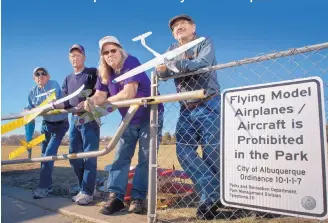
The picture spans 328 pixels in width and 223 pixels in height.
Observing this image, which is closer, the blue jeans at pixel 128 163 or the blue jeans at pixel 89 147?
the blue jeans at pixel 128 163

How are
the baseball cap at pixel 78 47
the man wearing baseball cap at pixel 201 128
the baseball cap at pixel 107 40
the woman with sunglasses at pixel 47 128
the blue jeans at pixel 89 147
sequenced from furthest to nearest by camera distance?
the woman with sunglasses at pixel 47 128, the baseball cap at pixel 78 47, the blue jeans at pixel 89 147, the baseball cap at pixel 107 40, the man wearing baseball cap at pixel 201 128

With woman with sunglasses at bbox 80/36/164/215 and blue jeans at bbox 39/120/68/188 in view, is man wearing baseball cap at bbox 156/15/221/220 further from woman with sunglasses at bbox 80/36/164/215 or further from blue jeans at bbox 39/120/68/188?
blue jeans at bbox 39/120/68/188

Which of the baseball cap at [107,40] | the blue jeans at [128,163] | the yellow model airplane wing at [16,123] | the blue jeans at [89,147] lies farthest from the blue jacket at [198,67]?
the yellow model airplane wing at [16,123]

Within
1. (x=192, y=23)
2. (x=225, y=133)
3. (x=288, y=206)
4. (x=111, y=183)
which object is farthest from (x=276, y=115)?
(x=111, y=183)

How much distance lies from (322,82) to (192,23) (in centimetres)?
170

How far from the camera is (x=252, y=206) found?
2.05 metres

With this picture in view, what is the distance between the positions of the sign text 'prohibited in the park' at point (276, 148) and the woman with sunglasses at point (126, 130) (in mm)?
1196

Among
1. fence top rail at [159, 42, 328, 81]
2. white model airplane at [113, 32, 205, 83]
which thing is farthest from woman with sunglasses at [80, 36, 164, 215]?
fence top rail at [159, 42, 328, 81]

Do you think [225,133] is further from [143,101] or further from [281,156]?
[143,101]

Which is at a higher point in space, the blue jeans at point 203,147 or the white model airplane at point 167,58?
the white model airplane at point 167,58

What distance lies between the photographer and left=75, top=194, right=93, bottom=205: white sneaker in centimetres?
375

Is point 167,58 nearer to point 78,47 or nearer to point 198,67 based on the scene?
point 198,67

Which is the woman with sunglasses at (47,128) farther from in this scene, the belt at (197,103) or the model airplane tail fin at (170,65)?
the model airplane tail fin at (170,65)

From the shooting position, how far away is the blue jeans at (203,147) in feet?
9.52
